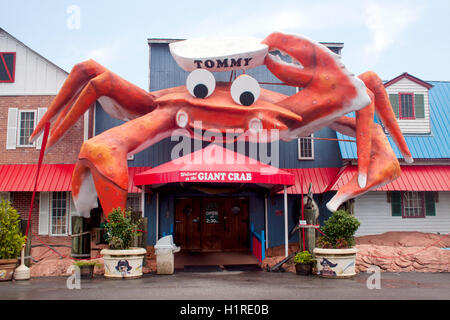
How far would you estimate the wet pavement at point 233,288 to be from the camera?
8.71 meters

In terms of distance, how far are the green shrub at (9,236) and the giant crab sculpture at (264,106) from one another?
90.3 inches

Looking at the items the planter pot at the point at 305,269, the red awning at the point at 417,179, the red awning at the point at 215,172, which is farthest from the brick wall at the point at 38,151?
the red awning at the point at 417,179

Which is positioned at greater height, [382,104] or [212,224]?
[382,104]

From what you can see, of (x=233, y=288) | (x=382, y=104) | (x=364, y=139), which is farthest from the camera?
(x=382, y=104)

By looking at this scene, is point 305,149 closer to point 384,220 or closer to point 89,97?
point 384,220

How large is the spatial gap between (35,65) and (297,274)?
1316 cm

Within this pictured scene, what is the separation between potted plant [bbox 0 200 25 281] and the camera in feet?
38.1

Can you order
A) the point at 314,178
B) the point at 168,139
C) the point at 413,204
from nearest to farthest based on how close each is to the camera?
1. the point at 314,178
2. the point at 413,204
3. the point at 168,139

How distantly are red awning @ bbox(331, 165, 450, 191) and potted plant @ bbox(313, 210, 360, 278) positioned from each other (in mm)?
4849

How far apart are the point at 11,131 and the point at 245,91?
380 inches

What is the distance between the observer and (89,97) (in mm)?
14117

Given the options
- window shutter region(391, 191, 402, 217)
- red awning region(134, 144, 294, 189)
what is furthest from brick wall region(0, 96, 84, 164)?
window shutter region(391, 191, 402, 217)

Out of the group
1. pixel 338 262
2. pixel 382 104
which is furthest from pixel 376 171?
pixel 338 262

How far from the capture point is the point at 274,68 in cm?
1537
